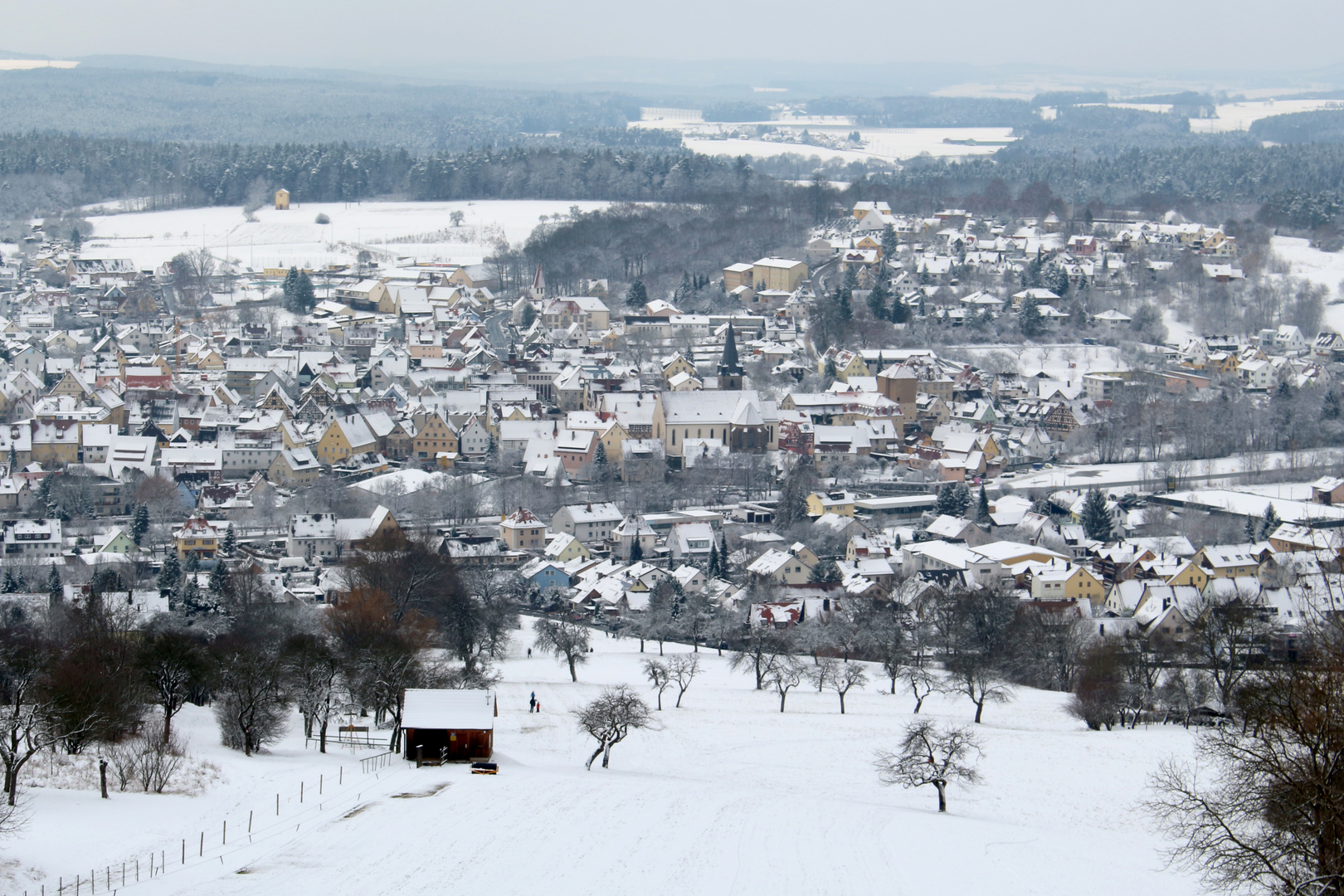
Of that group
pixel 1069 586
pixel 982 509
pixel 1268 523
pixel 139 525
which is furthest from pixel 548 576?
pixel 1268 523

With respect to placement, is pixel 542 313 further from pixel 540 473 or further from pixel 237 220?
pixel 237 220

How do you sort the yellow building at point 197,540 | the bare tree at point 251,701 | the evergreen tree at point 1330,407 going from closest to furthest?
1. the bare tree at point 251,701
2. the yellow building at point 197,540
3. the evergreen tree at point 1330,407

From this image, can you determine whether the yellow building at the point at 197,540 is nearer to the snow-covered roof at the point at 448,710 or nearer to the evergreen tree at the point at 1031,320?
the snow-covered roof at the point at 448,710

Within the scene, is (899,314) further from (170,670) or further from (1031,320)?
(170,670)

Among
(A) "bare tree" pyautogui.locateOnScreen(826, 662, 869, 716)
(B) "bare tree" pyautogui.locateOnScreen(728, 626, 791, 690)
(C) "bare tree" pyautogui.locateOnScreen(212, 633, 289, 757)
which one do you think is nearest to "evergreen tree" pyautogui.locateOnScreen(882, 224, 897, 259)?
(B) "bare tree" pyautogui.locateOnScreen(728, 626, 791, 690)

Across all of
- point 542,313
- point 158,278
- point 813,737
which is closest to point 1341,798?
point 813,737

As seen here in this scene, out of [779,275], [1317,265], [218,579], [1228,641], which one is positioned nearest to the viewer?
[1228,641]

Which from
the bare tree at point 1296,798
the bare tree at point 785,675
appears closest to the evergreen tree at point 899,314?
the bare tree at point 785,675
